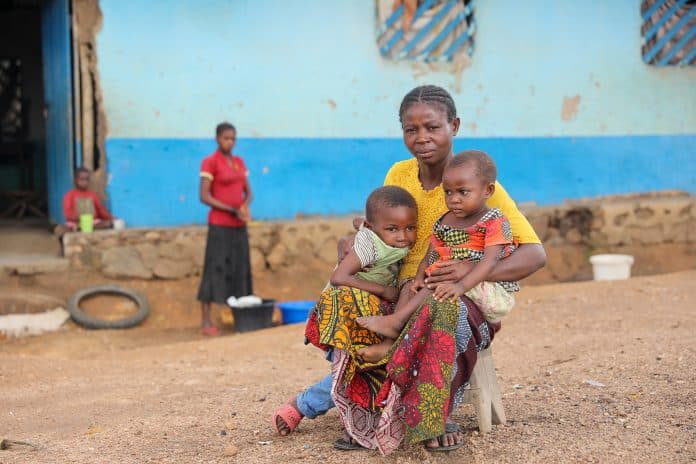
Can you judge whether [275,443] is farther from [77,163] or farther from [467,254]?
[77,163]

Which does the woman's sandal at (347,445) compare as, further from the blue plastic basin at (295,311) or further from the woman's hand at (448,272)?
the blue plastic basin at (295,311)

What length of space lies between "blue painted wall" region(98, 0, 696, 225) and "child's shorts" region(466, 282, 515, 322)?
6021mm

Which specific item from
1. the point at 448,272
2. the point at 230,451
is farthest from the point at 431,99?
the point at 230,451

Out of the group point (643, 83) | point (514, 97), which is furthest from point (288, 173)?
point (643, 83)

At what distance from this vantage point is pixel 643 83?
1101 cm

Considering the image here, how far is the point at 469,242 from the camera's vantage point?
133 inches

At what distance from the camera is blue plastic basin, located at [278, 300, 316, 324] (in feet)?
26.7

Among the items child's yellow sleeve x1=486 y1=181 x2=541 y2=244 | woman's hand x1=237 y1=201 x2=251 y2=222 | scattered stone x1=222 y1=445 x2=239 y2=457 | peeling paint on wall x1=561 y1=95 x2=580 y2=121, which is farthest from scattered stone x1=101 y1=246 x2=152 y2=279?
child's yellow sleeve x1=486 y1=181 x2=541 y2=244

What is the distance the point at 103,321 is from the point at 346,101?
11.3 ft

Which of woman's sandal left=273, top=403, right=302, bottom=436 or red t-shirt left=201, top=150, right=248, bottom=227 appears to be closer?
woman's sandal left=273, top=403, right=302, bottom=436

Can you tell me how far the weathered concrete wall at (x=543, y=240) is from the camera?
8750 millimetres

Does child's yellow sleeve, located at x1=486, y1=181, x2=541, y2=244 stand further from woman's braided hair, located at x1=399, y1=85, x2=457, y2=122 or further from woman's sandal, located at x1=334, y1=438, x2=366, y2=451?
woman's sandal, located at x1=334, y1=438, x2=366, y2=451

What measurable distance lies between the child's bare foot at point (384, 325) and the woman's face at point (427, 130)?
658 mm

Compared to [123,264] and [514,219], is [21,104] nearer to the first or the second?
[123,264]
